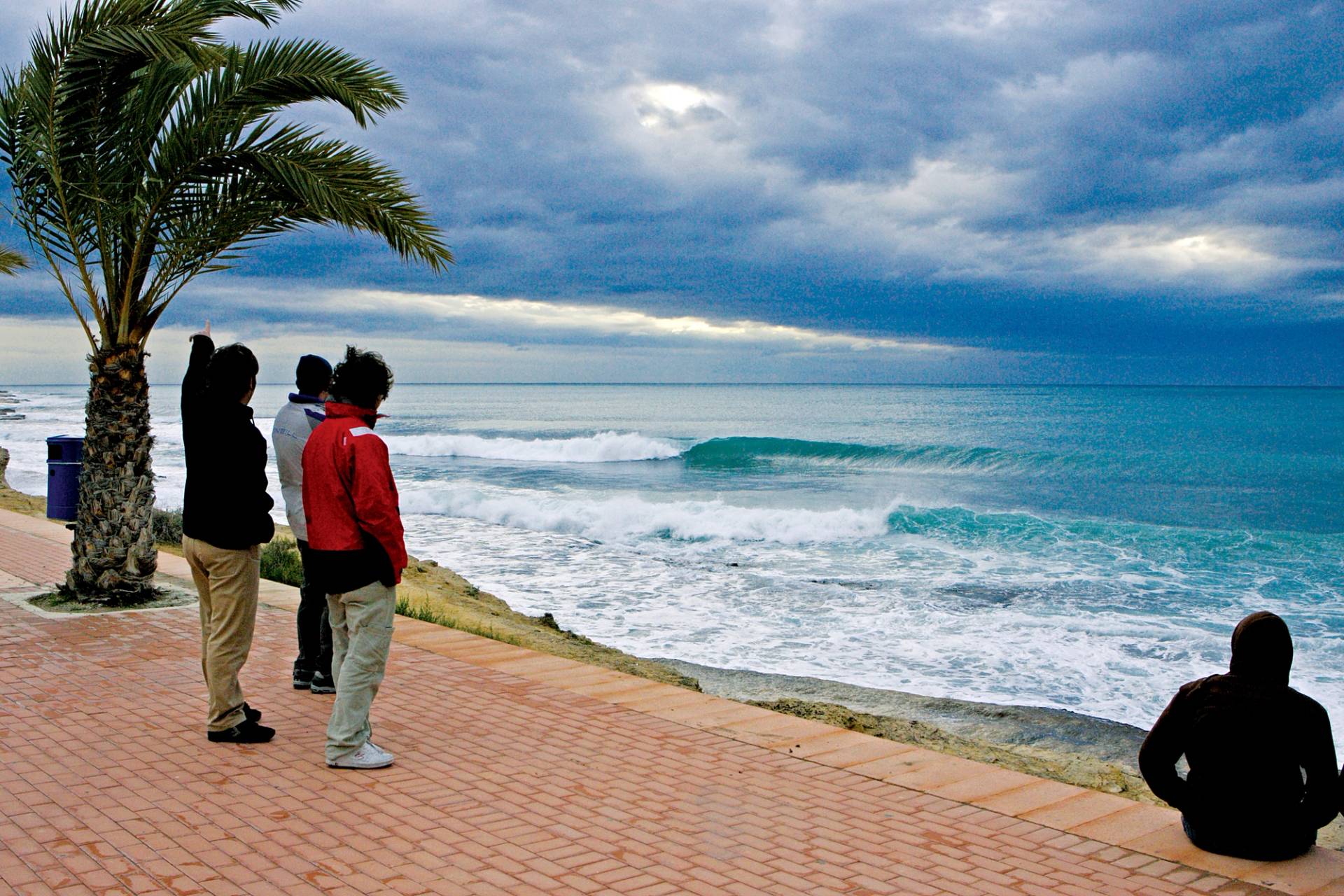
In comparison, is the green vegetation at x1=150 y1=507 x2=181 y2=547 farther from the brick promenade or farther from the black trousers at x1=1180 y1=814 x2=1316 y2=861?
the black trousers at x1=1180 y1=814 x2=1316 y2=861

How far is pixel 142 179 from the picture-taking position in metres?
7.93

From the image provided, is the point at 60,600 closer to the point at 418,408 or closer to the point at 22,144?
the point at 22,144

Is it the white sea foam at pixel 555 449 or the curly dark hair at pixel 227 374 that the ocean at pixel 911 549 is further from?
the curly dark hair at pixel 227 374

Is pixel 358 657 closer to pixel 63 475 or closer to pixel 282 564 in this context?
pixel 282 564

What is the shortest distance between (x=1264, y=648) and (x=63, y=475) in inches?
489

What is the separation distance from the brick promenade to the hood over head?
733 mm

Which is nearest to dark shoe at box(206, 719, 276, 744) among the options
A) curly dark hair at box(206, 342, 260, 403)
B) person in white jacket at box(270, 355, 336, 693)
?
person in white jacket at box(270, 355, 336, 693)

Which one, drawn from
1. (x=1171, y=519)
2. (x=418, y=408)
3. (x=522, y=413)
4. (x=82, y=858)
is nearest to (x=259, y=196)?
(x=82, y=858)

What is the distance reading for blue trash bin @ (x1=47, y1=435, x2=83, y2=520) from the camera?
11781 millimetres

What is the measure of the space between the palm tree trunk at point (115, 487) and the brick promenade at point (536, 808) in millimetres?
2190

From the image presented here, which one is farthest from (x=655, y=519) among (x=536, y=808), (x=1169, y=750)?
(x=1169, y=750)

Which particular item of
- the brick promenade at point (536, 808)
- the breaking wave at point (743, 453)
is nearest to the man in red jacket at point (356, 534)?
the brick promenade at point (536, 808)

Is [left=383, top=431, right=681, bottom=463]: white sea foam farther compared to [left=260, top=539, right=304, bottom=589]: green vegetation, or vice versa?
[left=383, top=431, right=681, bottom=463]: white sea foam

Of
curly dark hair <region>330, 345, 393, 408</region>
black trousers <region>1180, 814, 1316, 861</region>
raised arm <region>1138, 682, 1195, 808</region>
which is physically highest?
curly dark hair <region>330, 345, 393, 408</region>
